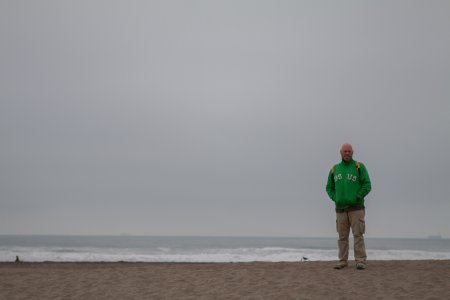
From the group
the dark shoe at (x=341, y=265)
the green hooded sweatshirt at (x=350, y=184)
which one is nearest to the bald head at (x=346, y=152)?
the green hooded sweatshirt at (x=350, y=184)

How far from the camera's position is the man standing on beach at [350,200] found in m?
8.87

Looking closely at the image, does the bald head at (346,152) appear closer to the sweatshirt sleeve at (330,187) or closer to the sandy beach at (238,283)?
the sweatshirt sleeve at (330,187)

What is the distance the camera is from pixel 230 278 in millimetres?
8578

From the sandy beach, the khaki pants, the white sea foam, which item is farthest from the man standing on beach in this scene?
the white sea foam

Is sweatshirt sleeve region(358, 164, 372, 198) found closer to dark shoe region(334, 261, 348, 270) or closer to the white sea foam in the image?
dark shoe region(334, 261, 348, 270)

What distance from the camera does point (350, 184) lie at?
898 centimetres

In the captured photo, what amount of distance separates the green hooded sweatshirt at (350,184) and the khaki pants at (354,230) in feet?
0.64

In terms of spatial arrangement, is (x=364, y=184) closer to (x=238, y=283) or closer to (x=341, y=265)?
(x=341, y=265)

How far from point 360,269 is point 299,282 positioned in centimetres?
178

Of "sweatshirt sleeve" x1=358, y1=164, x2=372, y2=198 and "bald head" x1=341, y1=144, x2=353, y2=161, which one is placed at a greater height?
"bald head" x1=341, y1=144, x2=353, y2=161

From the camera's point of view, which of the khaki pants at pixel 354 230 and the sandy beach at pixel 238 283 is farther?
the khaki pants at pixel 354 230

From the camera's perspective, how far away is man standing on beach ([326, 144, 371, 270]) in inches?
Answer: 349

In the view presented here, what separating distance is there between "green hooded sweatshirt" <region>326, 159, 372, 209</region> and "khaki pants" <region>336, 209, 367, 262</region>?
195 mm

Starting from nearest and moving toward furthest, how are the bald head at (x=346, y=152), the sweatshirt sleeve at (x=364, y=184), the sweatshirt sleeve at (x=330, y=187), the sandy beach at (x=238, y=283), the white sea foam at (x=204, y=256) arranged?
the sandy beach at (x=238, y=283)
the sweatshirt sleeve at (x=364, y=184)
the bald head at (x=346, y=152)
the sweatshirt sleeve at (x=330, y=187)
the white sea foam at (x=204, y=256)
